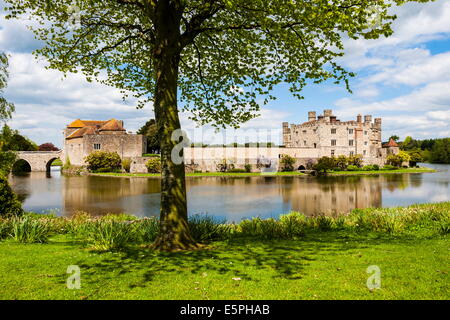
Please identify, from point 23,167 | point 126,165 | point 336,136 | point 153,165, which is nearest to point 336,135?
point 336,136

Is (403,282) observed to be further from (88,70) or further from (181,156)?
(88,70)

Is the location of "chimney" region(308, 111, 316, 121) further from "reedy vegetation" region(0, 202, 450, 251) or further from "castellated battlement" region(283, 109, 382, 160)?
"reedy vegetation" region(0, 202, 450, 251)

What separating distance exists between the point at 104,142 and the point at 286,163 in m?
37.7

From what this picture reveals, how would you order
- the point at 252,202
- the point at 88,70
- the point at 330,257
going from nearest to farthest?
the point at 330,257 < the point at 88,70 < the point at 252,202

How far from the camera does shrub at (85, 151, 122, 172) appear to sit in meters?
61.4

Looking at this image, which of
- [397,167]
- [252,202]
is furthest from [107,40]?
[397,167]

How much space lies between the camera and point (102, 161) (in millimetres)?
61719

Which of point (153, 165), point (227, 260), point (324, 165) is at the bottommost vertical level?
point (227, 260)

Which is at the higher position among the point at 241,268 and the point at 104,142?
the point at 104,142

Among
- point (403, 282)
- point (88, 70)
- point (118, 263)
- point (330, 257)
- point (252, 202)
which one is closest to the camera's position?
point (403, 282)

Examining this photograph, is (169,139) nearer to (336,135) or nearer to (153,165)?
(153,165)

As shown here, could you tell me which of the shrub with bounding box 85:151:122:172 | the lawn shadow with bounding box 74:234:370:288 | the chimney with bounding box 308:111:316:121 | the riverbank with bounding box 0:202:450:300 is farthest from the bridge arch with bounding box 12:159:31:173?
the lawn shadow with bounding box 74:234:370:288

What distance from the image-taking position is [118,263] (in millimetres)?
6715
